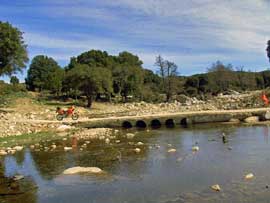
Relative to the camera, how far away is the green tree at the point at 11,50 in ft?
Result: 204

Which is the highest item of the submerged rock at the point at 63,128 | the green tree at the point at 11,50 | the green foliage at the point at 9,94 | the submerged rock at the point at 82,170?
the green tree at the point at 11,50

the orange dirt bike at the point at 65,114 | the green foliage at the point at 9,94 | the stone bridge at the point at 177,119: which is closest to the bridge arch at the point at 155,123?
the stone bridge at the point at 177,119

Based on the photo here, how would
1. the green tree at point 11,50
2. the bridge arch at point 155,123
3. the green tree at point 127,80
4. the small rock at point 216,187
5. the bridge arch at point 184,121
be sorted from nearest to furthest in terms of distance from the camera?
the small rock at point 216,187, the bridge arch at point 184,121, the bridge arch at point 155,123, the green tree at point 11,50, the green tree at point 127,80

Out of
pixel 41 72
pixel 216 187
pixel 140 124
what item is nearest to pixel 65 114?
pixel 140 124

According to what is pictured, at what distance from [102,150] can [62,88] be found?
66263mm

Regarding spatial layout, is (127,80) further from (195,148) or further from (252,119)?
(195,148)

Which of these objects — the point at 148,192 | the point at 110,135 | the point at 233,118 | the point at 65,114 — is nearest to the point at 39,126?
the point at 65,114

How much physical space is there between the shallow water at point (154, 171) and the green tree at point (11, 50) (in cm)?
2860

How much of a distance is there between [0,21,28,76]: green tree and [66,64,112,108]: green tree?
19.1m

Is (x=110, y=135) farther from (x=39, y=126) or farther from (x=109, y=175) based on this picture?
(x=109, y=175)

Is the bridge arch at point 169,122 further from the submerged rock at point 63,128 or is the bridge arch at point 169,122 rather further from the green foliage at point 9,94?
the green foliage at point 9,94

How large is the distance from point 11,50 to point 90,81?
22530 mm

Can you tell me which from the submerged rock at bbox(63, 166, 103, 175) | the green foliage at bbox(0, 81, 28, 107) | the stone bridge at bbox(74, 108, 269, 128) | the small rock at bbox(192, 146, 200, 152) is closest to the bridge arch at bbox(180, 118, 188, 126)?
the stone bridge at bbox(74, 108, 269, 128)

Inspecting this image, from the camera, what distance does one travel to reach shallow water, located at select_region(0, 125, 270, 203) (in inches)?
806
